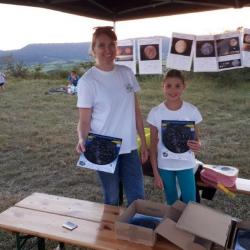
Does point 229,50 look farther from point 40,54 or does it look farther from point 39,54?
point 39,54

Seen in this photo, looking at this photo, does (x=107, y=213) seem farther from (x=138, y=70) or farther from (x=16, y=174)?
(x=16, y=174)

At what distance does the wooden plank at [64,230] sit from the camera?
7.06ft

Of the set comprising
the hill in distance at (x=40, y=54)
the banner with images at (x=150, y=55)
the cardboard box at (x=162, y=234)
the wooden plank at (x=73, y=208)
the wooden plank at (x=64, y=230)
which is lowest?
the wooden plank at (x=64, y=230)

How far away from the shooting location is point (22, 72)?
16.3 metres

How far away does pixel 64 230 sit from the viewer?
2326 mm

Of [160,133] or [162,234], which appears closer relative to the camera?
[162,234]

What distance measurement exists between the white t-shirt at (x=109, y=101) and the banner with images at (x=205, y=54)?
805 mm

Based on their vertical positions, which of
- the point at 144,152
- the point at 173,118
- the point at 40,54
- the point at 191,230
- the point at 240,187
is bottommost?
the point at 240,187

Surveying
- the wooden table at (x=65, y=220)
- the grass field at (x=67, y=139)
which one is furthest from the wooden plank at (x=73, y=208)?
the grass field at (x=67, y=139)

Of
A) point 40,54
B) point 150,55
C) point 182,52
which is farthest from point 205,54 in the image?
point 40,54

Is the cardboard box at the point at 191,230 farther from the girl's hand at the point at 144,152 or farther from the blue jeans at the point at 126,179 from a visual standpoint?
the girl's hand at the point at 144,152

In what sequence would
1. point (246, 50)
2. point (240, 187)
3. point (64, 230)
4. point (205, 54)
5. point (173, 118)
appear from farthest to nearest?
point (240, 187) → point (205, 54) → point (246, 50) → point (173, 118) → point (64, 230)

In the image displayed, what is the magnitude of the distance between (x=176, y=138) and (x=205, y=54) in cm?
87

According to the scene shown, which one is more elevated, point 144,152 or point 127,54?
point 127,54
